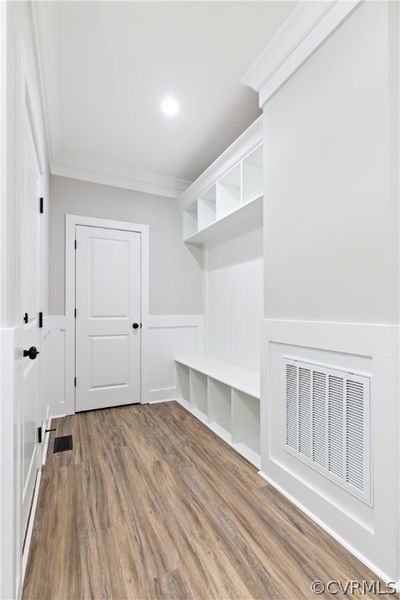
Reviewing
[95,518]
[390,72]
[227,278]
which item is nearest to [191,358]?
[227,278]

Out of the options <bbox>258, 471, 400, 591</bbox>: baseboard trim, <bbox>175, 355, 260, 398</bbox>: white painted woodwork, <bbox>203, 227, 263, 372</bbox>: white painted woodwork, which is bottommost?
<bbox>258, 471, 400, 591</bbox>: baseboard trim

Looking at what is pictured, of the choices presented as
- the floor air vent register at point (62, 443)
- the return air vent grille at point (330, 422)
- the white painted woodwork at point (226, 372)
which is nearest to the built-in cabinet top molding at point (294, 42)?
the return air vent grille at point (330, 422)

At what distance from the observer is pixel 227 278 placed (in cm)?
323

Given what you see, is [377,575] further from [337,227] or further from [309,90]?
[309,90]

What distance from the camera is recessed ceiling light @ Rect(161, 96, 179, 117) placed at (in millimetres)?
2201

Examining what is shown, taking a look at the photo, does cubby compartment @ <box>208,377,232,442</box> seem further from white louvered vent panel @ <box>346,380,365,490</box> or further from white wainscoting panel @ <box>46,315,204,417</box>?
white louvered vent panel @ <box>346,380,365,490</box>

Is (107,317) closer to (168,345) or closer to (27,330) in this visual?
(168,345)

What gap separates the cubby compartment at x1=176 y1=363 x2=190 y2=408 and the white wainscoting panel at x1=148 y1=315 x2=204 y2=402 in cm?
6

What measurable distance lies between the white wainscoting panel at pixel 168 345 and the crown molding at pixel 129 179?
153cm

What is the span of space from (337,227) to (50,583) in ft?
6.48

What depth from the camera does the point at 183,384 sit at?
3432 mm

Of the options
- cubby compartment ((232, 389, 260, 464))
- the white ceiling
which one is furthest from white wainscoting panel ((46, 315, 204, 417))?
the white ceiling

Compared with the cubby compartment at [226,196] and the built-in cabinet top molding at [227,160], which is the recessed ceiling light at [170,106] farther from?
the cubby compartment at [226,196]

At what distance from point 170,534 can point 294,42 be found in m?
2.63
